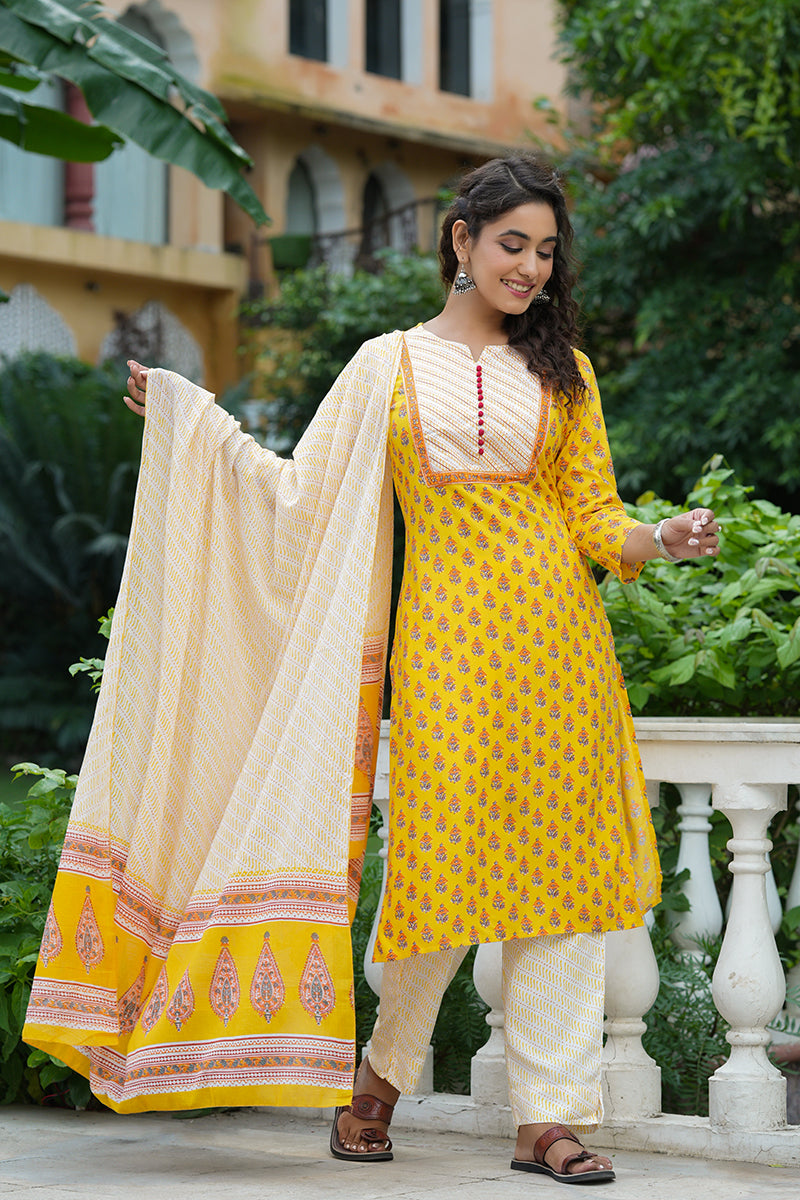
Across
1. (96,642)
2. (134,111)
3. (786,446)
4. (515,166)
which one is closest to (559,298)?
(515,166)

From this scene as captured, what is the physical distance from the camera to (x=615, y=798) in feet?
9.25

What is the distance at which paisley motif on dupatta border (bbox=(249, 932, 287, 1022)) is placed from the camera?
270 centimetres

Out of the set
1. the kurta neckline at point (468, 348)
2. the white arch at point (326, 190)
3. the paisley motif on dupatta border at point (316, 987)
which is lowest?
the paisley motif on dupatta border at point (316, 987)

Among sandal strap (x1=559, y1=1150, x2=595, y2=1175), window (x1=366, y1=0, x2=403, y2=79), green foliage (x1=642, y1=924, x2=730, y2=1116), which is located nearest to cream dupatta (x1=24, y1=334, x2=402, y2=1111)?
sandal strap (x1=559, y1=1150, x2=595, y2=1175)

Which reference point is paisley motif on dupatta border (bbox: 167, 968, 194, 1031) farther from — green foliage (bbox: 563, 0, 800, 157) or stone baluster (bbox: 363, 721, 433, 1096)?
green foliage (bbox: 563, 0, 800, 157)

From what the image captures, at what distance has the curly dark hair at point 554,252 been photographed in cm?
282

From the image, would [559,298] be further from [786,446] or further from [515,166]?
[786,446]

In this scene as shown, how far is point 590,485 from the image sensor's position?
9.43ft


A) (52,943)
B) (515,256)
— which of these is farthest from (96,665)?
(515,256)

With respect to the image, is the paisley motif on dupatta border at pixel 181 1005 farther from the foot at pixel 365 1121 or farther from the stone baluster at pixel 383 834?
the stone baluster at pixel 383 834

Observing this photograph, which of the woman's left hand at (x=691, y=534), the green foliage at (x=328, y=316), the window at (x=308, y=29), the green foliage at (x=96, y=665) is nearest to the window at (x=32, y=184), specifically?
the green foliage at (x=328, y=316)

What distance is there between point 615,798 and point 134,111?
9.75 ft

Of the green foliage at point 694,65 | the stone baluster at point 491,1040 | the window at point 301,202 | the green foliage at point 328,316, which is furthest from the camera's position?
the window at point 301,202

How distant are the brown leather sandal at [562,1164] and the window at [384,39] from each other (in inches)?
612
